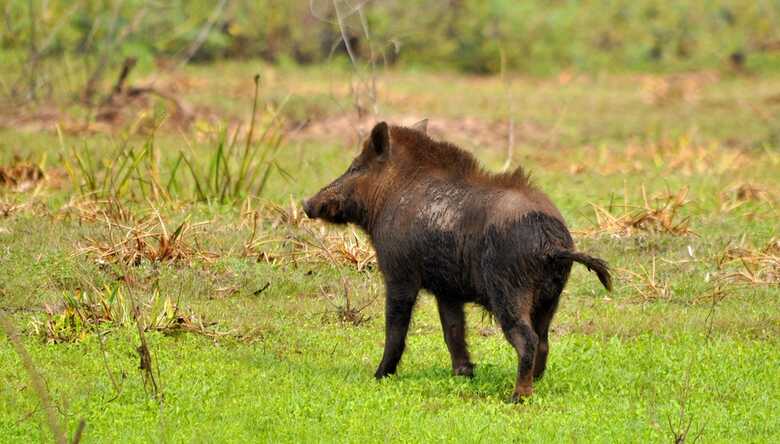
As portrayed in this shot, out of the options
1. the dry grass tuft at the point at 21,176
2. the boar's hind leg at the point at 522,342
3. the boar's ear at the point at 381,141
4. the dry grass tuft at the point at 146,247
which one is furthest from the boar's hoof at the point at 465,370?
the dry grass tuft at the point at 21,176

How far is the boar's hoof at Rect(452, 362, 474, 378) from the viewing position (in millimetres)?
7277

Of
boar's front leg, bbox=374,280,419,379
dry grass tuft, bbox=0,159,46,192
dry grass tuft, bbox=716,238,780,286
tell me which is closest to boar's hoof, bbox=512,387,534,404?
boar's front leg, bbox=374,280,419,379

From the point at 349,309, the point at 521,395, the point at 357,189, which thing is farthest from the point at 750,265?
the point at 521,395

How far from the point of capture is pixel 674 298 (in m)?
9.33

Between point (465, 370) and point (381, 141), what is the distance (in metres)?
1.38

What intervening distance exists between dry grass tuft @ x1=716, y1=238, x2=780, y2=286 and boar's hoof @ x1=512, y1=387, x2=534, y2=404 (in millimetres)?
3308

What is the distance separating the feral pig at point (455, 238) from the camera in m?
6.64

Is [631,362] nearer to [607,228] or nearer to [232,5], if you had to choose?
[607,228]

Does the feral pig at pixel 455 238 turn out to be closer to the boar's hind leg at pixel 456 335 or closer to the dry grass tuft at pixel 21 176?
the boar's hind leg at pixel 456 335

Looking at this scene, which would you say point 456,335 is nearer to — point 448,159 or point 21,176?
point 448,159

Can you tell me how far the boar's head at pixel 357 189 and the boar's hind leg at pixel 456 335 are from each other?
2.49 feet

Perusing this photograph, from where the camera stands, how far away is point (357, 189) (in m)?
7.65

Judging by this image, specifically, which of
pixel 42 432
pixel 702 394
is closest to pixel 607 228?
pixel 702 394

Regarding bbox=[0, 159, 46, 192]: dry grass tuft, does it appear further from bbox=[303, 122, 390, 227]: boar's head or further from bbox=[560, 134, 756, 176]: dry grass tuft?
bbox=[560, 134, 756, 176]: dry grass tuft
